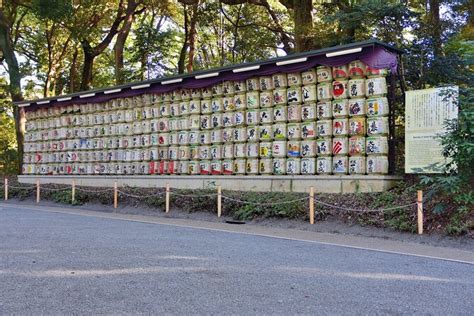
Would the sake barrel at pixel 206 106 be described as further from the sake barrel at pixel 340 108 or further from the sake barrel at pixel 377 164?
the sake barrel at pixel 377 164

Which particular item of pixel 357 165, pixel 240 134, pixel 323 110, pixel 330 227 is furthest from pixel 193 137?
pixel 330 227

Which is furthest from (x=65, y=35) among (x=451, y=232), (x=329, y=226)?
(x=451, y=232)

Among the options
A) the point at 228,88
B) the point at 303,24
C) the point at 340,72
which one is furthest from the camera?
the point at 303,24

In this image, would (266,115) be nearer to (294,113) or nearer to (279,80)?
(294,113)

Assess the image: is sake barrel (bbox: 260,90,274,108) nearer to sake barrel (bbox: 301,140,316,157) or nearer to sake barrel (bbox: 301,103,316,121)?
sake barrel (bbox: 301,103,316,121)

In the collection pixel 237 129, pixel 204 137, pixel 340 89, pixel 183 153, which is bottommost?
pixel 183 153

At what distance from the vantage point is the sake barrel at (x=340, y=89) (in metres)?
12.4

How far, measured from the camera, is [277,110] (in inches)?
542

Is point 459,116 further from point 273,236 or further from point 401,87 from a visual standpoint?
point 273,236

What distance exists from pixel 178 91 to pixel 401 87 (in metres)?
7.39

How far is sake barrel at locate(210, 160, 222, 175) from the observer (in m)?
14.9

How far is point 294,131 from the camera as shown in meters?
13.3

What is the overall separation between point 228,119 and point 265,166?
211 centimetres

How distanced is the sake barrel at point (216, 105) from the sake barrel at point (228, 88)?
0.30m
